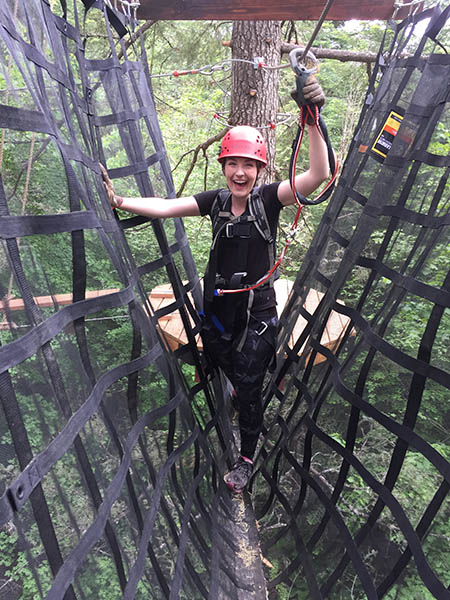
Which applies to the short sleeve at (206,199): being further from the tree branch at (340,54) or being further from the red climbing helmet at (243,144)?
the tree branch at (340,54)

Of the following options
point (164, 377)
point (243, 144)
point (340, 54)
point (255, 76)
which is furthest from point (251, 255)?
point (340, 54)

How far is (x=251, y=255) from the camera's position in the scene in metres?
1.71

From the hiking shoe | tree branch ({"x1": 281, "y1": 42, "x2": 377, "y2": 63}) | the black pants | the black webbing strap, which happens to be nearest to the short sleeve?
the black pants

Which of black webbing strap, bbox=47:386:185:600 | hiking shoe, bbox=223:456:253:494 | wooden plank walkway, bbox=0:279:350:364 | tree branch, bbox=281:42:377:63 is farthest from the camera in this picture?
tree branch, bbox=281:42:377:63

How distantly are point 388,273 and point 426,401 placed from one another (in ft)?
1.41

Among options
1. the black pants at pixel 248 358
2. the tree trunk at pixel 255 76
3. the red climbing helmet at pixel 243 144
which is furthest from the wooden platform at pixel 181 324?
the tree trunk at pixel 255 76

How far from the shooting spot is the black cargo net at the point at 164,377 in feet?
2.79

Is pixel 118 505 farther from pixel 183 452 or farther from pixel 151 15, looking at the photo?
pixel 151 15

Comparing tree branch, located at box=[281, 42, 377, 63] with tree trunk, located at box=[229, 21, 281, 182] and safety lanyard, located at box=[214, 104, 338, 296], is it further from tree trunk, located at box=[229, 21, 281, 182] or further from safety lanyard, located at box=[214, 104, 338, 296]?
safety lanyard, located at box=[214, 104, 338, 296]

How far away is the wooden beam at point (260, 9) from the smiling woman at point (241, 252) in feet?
2.87

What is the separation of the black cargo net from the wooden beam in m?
0.32

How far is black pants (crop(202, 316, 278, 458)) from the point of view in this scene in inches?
71.1

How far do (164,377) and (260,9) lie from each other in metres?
1.89

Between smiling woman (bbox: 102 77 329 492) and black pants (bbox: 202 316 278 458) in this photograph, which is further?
black pants (bbox: 202 316 278 458)
